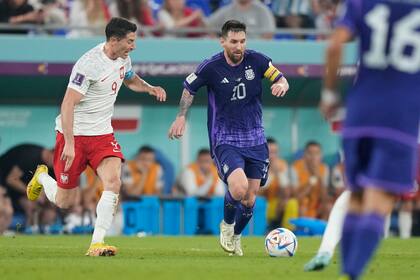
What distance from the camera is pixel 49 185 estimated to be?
13.4m

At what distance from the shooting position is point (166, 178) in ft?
71.2

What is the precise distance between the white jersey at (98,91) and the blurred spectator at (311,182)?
9.13m

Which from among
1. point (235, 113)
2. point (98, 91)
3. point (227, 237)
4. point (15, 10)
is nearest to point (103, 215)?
point (98, 91)

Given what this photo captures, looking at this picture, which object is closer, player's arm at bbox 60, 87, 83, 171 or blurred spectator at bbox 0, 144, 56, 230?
player's arm at bbox 60, 87, 83, 171

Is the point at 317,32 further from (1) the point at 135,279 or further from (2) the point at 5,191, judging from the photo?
(1) the point at 135,279

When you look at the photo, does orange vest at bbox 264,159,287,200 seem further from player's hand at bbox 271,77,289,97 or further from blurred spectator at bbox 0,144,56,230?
player's hand at bbox 271,77,289,97

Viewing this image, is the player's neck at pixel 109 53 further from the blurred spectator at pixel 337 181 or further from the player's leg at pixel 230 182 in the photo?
the blurred spectator at pixel 337 181

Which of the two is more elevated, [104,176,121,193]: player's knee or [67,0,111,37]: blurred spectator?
[67,0,111,37]: blurred spectator

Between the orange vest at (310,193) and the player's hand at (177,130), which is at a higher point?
the player's hand at (177,130)

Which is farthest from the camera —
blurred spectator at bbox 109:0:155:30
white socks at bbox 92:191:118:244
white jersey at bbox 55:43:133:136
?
blurred spectator at bbox 109:0:155:30

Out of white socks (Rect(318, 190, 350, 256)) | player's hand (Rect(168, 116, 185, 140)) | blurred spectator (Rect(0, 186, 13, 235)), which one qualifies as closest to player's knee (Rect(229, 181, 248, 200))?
player's hand (Rect(168, 116, 185, 140))

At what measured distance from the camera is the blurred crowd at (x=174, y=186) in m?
20.5

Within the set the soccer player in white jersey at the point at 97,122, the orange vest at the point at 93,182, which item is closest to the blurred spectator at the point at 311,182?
the orange vest at the point at 93,182

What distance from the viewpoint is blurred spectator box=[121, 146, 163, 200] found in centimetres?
2094
